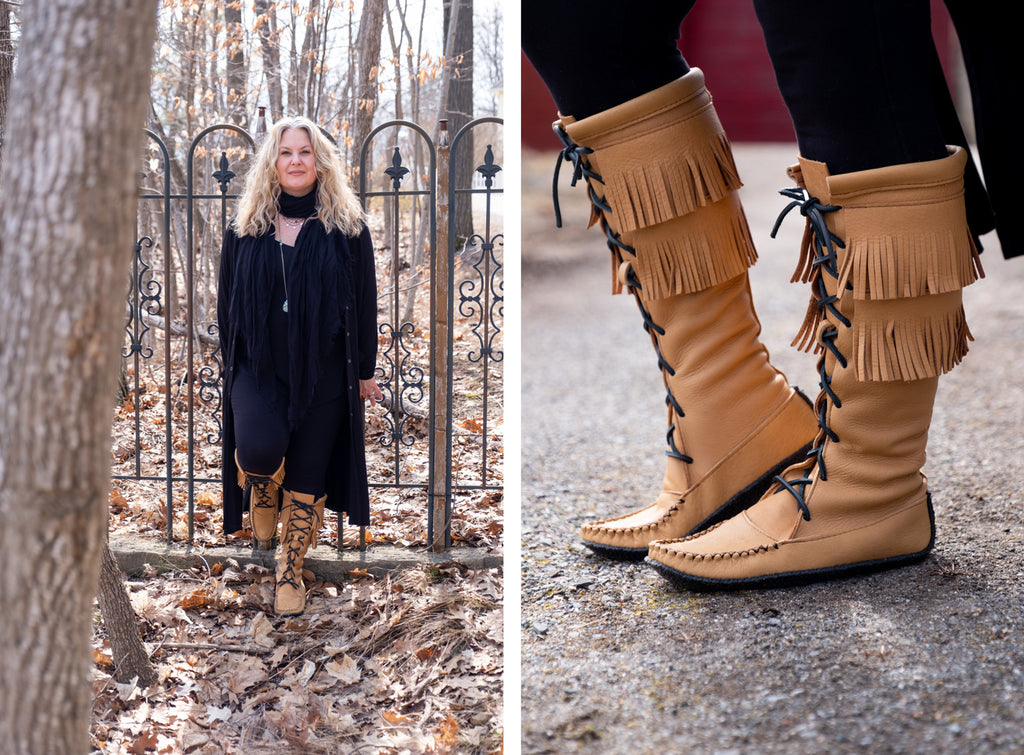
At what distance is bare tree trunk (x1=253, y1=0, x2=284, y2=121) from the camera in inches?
89.7

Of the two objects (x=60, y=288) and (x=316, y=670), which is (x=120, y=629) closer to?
(x=316, y=670)

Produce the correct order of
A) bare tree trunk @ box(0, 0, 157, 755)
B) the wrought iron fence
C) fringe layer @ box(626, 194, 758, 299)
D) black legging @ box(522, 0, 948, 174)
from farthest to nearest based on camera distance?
1. the wrought iron fence
2. fringe layer @ box(626, 194, 758, 299)
3. black legging @ box(522, 0, 948, 174)
4. bare tree trunk @ box(0, 0, 157, 755)

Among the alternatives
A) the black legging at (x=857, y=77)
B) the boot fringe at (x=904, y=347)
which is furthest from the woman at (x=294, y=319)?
the boot fringe at (x=904, y=347)

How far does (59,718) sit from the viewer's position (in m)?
1.07

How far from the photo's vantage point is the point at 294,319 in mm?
1898

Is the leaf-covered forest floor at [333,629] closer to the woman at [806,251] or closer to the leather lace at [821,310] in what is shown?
the woman at [806,251]

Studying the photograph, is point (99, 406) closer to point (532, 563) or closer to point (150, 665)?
point (532, 563)

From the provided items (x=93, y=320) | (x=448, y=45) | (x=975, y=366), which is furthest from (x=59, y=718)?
(x=975, y=366)

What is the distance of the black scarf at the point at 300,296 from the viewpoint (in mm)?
1905

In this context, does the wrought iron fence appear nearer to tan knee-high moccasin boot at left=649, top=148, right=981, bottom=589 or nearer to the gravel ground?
the gravel ground

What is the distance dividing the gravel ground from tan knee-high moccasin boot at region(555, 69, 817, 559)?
187mm

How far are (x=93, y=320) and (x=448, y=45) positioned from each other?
1.55 metres

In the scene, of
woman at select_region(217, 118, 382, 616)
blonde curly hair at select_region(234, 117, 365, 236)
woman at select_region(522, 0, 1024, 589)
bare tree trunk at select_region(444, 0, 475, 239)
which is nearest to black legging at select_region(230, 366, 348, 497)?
woman at select_region(217, 118, 382, 616)

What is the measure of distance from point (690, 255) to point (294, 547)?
1.21m
